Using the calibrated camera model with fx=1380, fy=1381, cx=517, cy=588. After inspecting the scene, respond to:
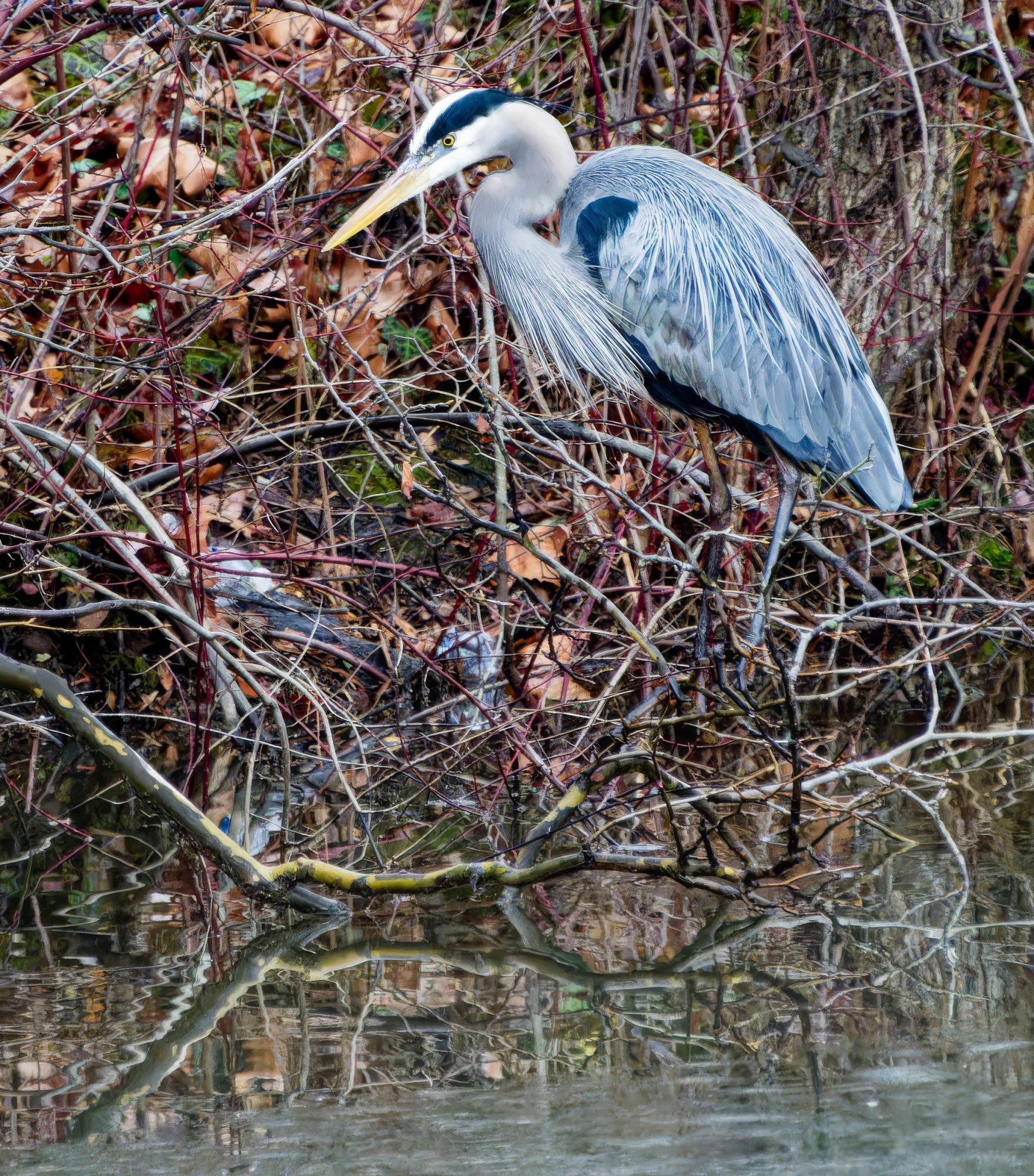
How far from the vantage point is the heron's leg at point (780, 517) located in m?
3.90

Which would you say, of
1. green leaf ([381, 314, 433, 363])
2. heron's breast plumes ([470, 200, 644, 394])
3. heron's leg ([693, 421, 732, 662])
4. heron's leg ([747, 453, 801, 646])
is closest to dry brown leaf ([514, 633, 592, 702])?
heron's leg ([693, 421, 732, 662])

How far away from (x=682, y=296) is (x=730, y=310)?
16cm

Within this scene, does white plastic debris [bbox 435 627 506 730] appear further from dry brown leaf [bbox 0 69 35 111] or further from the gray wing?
dry brown leaf [bbox 0 69 35 111]

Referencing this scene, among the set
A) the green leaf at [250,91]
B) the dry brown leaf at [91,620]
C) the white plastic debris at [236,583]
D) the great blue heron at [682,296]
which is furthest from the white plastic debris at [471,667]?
the green leaf at [250,91]

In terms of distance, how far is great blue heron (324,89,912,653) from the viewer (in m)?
4.31

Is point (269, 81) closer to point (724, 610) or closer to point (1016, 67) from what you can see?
point (1016, 67)

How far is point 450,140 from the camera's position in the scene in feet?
13.7

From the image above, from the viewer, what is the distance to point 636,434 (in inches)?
226

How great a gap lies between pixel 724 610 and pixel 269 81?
142 inches

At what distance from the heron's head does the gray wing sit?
1.16 ft

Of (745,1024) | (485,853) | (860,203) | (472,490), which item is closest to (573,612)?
(472,490)

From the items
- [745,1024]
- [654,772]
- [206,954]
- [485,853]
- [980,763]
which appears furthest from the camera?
[980,763]

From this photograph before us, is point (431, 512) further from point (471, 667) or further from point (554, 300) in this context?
point (554, 300)

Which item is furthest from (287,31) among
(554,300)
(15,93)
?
(554,300)
